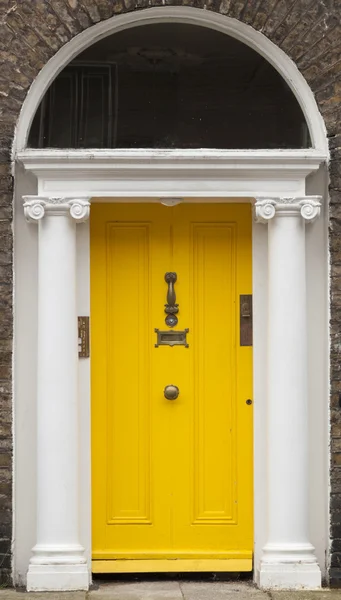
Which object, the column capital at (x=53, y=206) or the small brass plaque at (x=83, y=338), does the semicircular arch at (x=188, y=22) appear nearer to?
the column capital at (x=53, y=206)

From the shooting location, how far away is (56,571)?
700 cm

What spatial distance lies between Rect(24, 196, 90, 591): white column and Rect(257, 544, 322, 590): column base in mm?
1143

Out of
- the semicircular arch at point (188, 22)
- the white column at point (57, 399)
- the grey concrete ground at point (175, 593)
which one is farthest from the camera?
the semicircular arch at point (188, 22)

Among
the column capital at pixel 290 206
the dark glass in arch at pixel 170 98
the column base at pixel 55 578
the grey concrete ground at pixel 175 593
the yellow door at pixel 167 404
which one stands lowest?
the grey concrete ground at pixel 175 593

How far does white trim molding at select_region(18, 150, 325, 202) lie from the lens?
706 cm

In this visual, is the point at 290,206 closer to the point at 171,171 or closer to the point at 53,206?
the point at 171,171

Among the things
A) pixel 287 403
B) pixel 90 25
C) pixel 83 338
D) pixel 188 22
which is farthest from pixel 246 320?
pixel 90 25

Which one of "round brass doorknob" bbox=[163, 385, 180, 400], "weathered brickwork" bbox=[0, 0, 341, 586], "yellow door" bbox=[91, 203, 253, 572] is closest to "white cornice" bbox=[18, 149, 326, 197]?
"weathered brickwork" bbox=[0, 0, 341, 586]

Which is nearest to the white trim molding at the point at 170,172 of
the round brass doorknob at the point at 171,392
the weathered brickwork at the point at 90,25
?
the weathered brickwork at the point at 90,25

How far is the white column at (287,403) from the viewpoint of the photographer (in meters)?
7.09

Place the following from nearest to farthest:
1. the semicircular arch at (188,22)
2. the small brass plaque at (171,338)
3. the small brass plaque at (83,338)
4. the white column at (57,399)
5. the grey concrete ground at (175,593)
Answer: the grey concrete ground at (175,593) < the white column at (57,399) < the semicircular arch at (188,22) < the small brass plaque at (83,338) < the small brass plaque at (171,338)

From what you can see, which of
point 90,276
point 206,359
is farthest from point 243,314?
point 90,276

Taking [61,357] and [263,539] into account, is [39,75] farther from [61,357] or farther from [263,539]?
[263,539]

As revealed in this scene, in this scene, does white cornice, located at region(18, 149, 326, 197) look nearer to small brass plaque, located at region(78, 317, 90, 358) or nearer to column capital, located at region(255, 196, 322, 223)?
column capital, located at region(255, 196, 322, 223)
